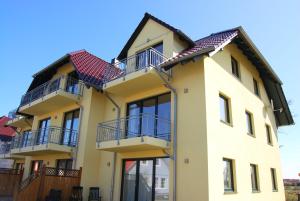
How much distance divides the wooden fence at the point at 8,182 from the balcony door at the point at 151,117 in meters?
11.0

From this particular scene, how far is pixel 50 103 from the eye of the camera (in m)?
16.7

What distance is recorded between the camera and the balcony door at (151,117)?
11.6 m

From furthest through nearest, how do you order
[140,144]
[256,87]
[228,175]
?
[256,87] → [228,175] → [140,144]

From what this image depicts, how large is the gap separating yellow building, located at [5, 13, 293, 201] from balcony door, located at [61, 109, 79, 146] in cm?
7

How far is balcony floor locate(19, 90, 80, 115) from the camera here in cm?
1535

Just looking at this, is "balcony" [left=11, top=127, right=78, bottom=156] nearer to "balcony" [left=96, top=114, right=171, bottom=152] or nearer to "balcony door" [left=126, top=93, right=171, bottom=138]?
"balcony" [left=96, top=114, right=171, bottom=152]

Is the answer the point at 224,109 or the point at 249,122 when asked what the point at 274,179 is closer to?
the point at 249,122

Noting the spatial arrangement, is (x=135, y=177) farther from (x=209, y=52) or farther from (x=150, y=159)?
(x=209, y=52)

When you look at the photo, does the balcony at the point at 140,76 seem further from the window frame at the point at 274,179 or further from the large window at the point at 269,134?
the window frame at the point at 274,179

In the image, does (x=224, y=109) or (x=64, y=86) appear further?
(x=64, y=86)

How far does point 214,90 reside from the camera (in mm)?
11328

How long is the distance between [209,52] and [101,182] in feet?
28.4

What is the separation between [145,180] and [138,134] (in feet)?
7.11

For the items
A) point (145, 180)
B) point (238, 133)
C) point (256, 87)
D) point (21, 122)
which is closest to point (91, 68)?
point (145, 180)
